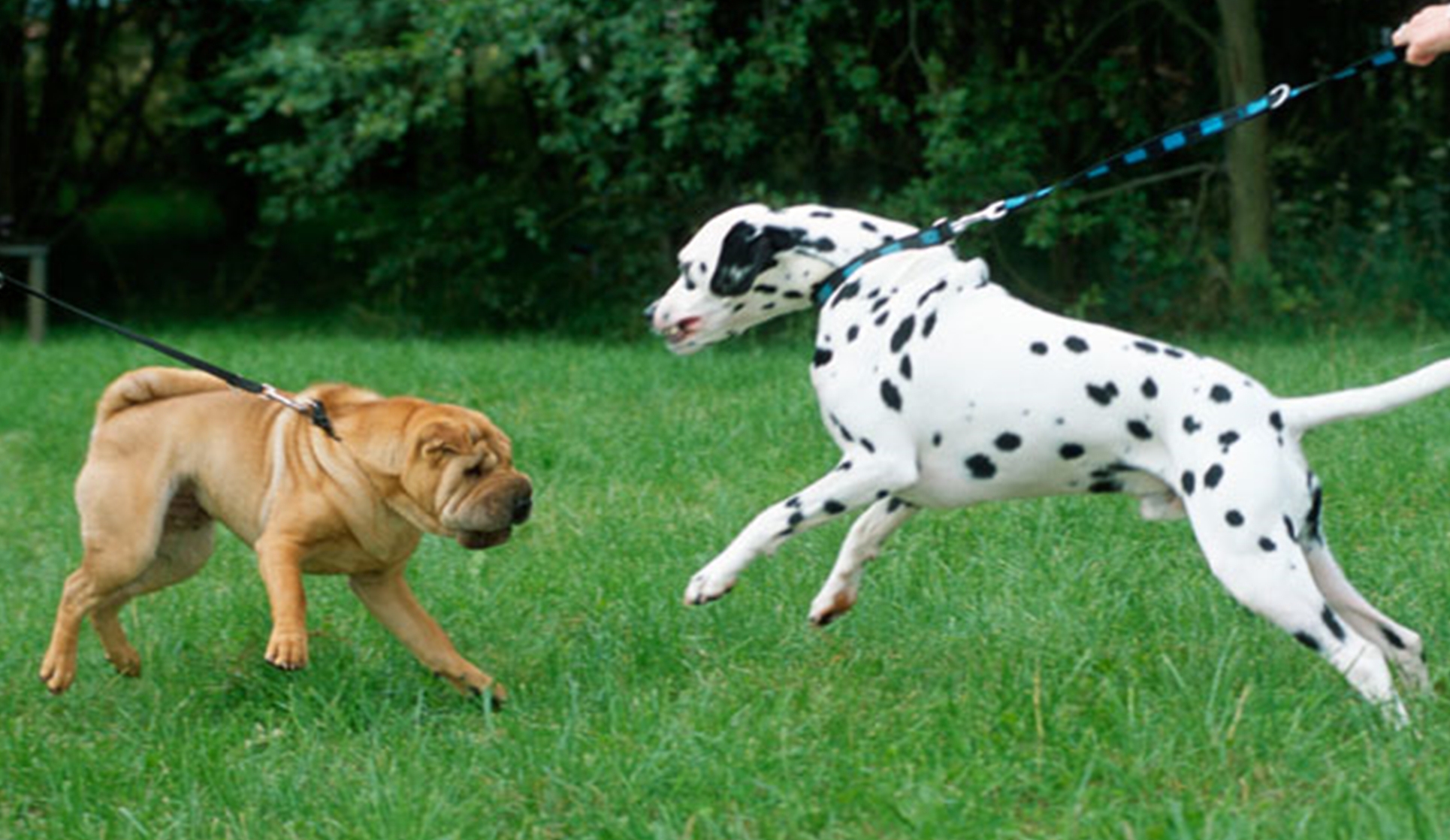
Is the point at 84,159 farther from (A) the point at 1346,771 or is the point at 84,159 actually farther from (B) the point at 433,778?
(A) the point at 1346,771

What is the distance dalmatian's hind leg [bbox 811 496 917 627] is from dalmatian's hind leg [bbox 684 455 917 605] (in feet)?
0.97

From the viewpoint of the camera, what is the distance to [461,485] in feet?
16.5

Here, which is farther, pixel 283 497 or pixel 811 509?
pixel 283 497

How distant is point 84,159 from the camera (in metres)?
19.7

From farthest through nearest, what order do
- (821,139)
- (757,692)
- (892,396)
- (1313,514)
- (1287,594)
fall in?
1. (821,139)
2. (757,692)
3. (892,396)
4. (1313,514)
5. (1287,594)

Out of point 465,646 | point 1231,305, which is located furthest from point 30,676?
point 1231,305

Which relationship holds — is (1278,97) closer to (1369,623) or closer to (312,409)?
(1369,623)

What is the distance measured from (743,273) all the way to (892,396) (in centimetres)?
58

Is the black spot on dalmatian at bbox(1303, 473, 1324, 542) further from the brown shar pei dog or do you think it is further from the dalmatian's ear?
the brown shar pei dog

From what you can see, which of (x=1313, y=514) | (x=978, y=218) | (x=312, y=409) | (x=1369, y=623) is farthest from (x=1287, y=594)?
(x=312, y=409)

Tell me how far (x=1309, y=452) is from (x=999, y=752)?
4012mm

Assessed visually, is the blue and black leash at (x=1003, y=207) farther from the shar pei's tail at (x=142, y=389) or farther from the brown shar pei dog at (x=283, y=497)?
the shar pei's tail at (x=142, y=389)

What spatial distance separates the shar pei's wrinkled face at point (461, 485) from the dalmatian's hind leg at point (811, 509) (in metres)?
0.59

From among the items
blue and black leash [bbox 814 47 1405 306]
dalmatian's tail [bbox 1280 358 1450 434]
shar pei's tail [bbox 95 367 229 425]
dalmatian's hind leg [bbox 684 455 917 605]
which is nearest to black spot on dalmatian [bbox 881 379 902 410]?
dalmatian's hind leg [bbox 684 455 917 605]
